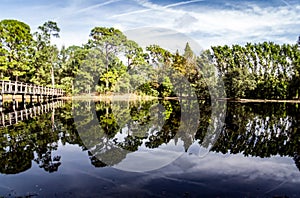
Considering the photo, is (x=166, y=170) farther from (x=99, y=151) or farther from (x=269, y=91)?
(x=269, y=91)

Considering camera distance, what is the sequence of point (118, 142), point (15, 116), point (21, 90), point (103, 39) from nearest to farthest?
point (118, 142), point (15, 116), point (21, 90), point (103, 39)

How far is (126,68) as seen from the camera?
3350 cm

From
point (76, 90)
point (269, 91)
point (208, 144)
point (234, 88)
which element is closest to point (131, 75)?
point (76, 90)

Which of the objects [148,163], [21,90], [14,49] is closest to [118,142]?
[148,163]

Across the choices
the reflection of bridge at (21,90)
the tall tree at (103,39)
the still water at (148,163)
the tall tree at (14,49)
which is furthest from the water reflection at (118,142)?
the tall tree at (14,49)

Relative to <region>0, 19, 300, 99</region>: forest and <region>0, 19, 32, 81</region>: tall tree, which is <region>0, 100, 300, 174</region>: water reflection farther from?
<region>0, 19, 32, 81</region>: tall tree

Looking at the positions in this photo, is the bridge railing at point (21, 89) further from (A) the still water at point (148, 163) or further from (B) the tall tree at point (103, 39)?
(A) the still water at point (148, 163)

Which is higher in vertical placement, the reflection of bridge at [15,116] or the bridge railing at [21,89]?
the bridge railing at [21,89]

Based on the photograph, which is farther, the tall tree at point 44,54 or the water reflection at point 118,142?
the tall tree at point 44,54

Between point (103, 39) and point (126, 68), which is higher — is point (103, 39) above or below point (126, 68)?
above

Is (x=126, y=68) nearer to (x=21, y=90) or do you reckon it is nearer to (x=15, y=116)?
(x=21, y=90)

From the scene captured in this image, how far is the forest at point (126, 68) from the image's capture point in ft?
107

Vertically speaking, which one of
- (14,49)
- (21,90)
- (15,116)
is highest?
(14,49)

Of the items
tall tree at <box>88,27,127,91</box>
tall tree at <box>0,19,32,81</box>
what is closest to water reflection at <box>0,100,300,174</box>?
tall tree at <box>88,27,127,91</box>
